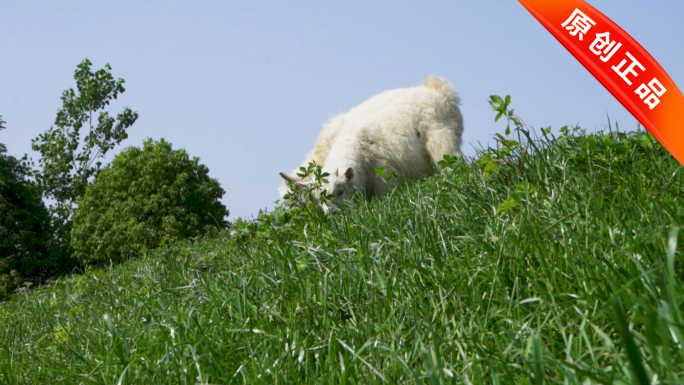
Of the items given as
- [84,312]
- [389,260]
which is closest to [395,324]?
[389,260]

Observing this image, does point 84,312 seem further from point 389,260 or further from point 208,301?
point 389,260

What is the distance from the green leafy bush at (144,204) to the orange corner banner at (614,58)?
2115cm

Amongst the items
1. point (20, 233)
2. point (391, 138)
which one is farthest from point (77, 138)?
point (391, 138)

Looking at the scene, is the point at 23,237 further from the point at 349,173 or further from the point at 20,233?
the point at 349,173

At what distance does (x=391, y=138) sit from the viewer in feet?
36.9

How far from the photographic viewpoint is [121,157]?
90.3 ft

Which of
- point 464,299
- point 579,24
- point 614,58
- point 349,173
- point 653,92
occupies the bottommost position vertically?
point 464,299

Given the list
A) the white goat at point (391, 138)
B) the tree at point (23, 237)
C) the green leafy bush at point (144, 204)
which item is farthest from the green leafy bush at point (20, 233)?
the white goat at point (391, 138)

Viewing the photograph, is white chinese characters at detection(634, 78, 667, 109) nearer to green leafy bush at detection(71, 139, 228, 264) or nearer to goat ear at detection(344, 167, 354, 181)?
goat ear at detection(344, 167, 354, 181)

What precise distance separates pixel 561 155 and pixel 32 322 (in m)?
4.98

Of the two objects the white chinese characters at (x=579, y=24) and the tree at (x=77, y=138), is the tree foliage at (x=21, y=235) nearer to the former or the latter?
the tree at (x=77, y=138)

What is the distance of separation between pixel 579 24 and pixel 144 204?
23399 mm

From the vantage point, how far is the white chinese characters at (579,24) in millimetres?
4422

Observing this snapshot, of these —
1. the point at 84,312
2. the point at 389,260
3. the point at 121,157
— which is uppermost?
the point at 121,157
